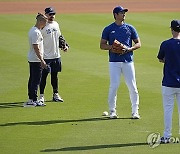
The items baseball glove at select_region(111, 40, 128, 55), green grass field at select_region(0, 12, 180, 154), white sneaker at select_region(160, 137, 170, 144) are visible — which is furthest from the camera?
baseball glove at select_region(111, 40, 128, 55)

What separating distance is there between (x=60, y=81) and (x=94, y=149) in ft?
20.2

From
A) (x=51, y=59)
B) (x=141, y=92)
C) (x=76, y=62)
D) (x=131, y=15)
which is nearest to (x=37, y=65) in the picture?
(x=51, y=59)

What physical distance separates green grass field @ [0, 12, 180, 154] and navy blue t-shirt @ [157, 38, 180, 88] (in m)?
1.02

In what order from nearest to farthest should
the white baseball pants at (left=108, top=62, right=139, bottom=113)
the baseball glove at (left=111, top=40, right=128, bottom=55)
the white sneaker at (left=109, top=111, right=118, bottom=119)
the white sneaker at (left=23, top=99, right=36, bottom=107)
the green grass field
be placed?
the green grass field
the baseball glove at (left=111, top=40, right=128, bottom=55)
the white baseball pants at (left=108, top=62, right=139, bottom=113)
the white sneaker at (left=109, top=111, right=118, bottom=119)
the white sneaker at (left=23, top=99, right=36, bottom=107)

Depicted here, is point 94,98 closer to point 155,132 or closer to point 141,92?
point 141,92

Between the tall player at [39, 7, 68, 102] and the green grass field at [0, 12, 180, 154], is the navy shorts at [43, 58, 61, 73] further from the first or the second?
the green grass field at [0, 12, 180, 154]

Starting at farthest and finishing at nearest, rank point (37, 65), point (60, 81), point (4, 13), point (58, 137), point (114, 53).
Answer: point (4, 13) → point (60, 81) → point (37, 65) → point (114, 53) → point (58, 137)

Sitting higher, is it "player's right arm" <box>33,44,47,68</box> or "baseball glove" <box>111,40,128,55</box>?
"baseball glove" <box>111,40,128,55</box>

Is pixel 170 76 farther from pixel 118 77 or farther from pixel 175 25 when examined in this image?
pixel 118 77

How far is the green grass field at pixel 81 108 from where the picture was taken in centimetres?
932

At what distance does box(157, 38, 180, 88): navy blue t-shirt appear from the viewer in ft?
29.7

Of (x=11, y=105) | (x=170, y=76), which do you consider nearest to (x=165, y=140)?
(x=170, y=76)

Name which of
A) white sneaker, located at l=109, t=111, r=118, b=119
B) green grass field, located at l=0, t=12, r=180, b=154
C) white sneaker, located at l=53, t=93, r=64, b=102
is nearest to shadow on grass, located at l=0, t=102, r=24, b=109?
green grass field, located at l=0, t=12, r=180, b=154

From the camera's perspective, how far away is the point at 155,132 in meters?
9.94
